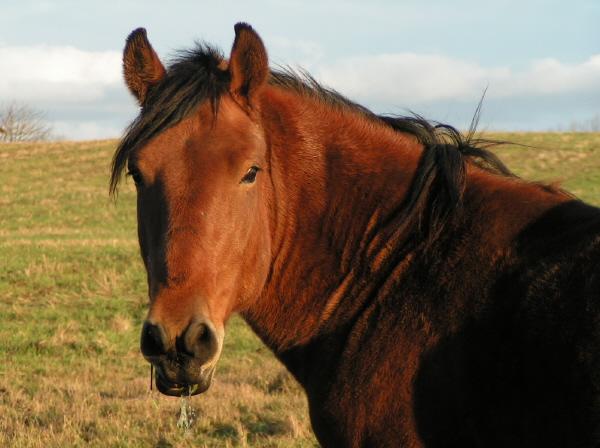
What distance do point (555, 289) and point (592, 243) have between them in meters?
0.27

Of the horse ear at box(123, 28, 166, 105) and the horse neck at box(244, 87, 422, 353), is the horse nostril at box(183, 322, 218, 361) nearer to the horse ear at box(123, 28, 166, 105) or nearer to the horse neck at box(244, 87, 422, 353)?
the horse neck at box(244, 87, 422, 353)

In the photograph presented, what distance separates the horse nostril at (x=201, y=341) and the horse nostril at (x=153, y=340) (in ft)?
0.31

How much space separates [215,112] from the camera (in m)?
3.68

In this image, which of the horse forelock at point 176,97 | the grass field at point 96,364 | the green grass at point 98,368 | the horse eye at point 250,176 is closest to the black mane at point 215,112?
the horse forelock at point 176,97

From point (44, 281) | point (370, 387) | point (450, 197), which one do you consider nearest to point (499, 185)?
point (450, 197)

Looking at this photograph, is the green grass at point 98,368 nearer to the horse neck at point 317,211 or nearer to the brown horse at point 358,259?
the horse neck at point 317,211

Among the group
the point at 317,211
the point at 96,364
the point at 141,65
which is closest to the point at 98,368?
the point at 96,364

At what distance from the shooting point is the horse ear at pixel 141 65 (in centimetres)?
402

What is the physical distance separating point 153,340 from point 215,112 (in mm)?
1145

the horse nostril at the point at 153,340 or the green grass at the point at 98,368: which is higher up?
the horse nostril at the point at 153,340

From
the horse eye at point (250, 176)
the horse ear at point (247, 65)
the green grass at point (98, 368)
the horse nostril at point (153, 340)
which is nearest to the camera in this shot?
the horse nostril at point (153, 340)

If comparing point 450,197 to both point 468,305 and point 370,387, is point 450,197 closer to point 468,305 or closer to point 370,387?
point 468,305

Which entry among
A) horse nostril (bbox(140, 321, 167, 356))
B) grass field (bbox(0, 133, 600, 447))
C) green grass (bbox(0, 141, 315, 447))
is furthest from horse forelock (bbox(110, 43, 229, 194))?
green grass (bbox(0, 141, 315, 447))

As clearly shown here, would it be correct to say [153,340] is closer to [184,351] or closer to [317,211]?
[184,351]
